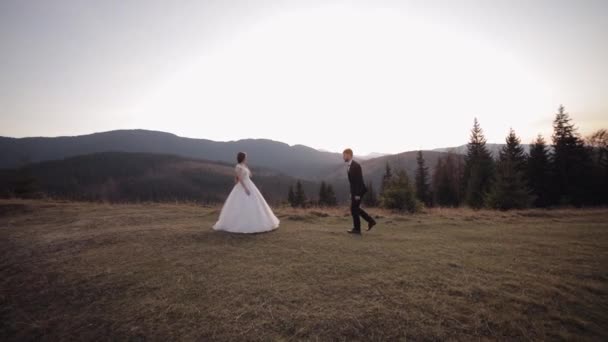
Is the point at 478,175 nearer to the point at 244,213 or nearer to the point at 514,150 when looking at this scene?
the point at 514,150

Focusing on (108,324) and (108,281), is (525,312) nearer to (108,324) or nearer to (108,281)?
(108,324)

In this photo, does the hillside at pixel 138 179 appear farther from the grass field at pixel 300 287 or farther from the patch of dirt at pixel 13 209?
the grass field at pixel 300 287

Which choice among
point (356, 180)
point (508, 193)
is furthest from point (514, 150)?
point (356, 180)

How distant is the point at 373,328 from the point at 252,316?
5.49 ft

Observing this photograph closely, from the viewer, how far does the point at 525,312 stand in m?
3.75

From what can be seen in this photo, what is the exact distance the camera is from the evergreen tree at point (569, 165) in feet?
111

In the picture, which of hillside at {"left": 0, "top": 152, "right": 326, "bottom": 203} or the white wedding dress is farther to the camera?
hillside at {"left": 0, "top": 152, "right": 326, "bottom": 203}

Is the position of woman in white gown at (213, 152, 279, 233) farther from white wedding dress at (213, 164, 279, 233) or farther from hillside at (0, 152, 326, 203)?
hillside at (0, 152, 326, 203)

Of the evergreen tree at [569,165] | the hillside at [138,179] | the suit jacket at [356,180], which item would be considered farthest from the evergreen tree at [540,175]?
the hillside at [138,179]

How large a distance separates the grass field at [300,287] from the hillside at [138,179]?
9843 centimetres

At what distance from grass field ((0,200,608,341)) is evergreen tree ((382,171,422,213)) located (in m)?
11.4

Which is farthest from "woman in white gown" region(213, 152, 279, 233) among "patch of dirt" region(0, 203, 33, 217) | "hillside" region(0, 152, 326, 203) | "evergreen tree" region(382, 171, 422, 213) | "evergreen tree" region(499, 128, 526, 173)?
"hillside" region(0, 152, 326, 203)

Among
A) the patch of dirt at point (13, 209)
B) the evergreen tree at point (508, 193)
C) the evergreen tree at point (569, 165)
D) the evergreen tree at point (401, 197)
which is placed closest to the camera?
the patch of dirt at point (13, 209)

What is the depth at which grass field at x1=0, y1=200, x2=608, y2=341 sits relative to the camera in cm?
351
